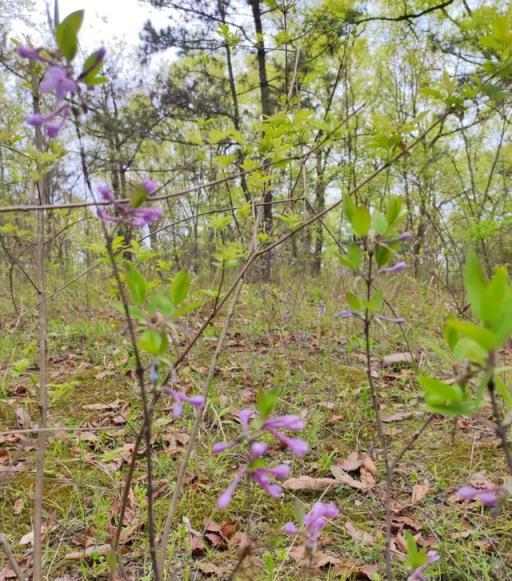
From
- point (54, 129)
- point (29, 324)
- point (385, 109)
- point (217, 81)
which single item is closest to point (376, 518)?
point (54, 129)

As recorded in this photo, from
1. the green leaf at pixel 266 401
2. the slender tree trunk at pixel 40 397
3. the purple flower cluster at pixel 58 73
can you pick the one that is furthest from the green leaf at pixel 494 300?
the slender tree trunk at pixel 40 397

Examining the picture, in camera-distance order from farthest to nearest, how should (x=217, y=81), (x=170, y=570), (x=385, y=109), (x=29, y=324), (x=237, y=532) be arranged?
1. (x=385, y=109)
2. (x=217, y=81)
3. (x=29, y=324)
4. (x=237, y=532)
5. (x=170, y=570)

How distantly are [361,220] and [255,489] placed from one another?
4.78ft

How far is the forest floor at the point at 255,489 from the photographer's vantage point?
141 cm

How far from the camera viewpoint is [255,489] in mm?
1777

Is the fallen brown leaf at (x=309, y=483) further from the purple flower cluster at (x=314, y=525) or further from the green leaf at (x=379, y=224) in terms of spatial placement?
the green leaf at (x=379, y=224)

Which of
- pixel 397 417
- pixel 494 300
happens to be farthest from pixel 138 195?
pixel 397 417

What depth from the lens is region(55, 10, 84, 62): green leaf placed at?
519 mm

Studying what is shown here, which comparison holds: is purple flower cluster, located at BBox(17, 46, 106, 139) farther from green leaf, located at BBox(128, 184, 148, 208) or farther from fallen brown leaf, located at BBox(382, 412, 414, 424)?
fallen brown leaf, located at BBox(382, 412, 414, 424)

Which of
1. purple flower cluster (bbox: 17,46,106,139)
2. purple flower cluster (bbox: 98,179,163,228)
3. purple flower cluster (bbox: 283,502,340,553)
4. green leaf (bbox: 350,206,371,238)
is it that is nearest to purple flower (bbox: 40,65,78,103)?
purple flower cluster (bbox: 17,46,106,139)

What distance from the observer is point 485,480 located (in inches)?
68.0

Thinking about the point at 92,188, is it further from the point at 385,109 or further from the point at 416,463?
the point at 385,109

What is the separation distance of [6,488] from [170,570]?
838mm

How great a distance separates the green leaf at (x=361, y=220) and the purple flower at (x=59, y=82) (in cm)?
45
